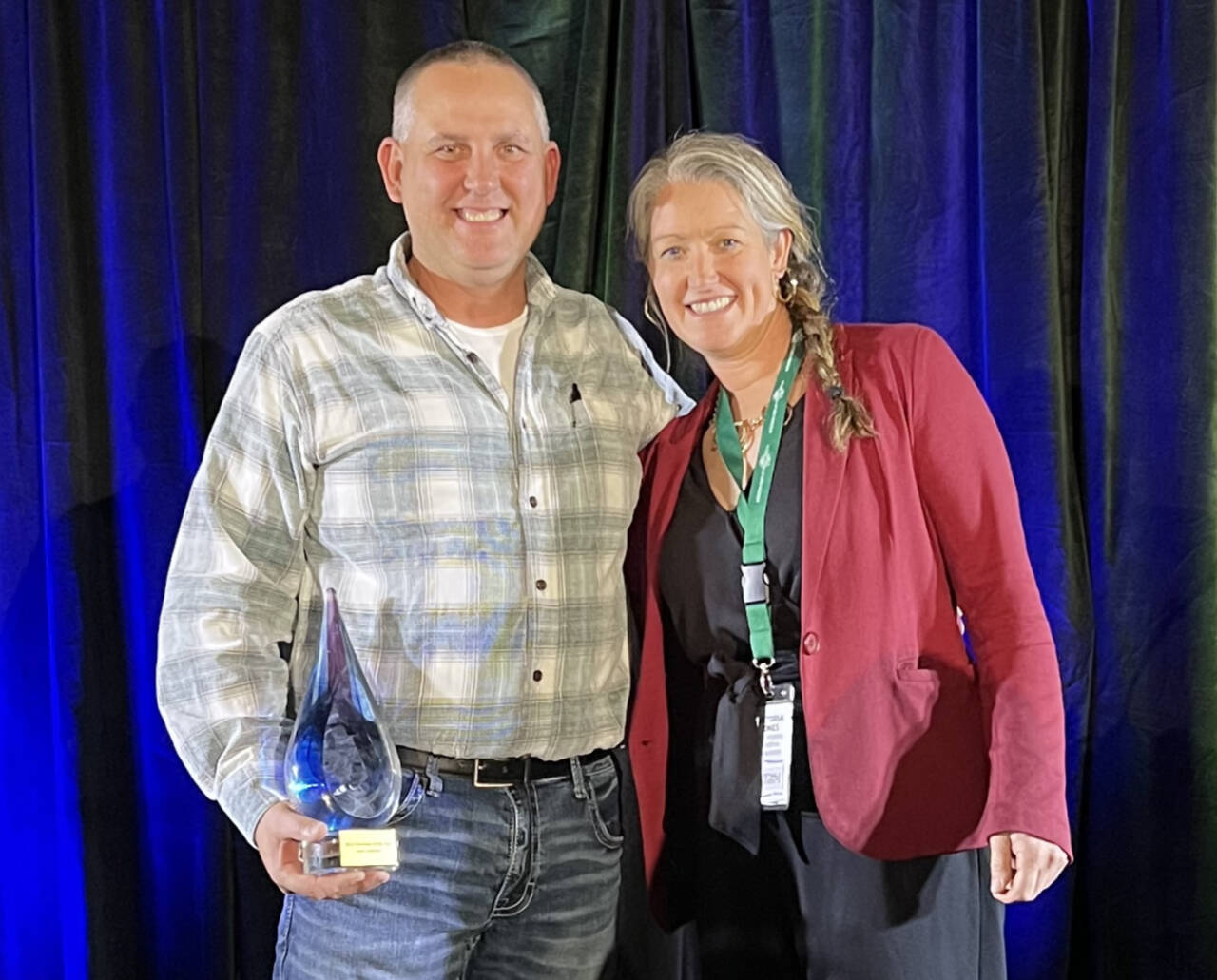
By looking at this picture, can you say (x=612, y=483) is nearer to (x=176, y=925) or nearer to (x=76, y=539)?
(x=76, y=539)

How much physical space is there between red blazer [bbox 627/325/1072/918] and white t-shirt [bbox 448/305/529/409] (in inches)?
17.1

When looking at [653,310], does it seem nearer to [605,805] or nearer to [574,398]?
[574,398]

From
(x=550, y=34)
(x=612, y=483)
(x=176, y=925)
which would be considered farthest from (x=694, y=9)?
(x=176, y=925)

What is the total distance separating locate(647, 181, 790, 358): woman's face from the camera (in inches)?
70.5

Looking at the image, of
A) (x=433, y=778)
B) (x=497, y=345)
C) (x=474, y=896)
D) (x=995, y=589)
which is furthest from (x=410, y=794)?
(x=995, y=589)

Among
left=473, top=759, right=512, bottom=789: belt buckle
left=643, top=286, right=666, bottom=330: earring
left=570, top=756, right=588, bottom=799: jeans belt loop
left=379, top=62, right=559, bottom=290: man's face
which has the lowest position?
left=570, top=756, right=588, bottom=799: jeans belt loop

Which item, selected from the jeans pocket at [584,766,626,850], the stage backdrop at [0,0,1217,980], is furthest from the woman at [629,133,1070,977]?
the stage backdrop at [0,0,1217,980]

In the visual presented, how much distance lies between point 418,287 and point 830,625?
0.75 meters

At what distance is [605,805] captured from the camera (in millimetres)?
1783

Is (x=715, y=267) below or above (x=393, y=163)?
below

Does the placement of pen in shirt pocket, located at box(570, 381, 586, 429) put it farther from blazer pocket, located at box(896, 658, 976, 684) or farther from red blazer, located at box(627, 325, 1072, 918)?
blazer pocket, located at box(896, 658, 976, 684)

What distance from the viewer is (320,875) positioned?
1.45 meters

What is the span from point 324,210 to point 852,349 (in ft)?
3.49

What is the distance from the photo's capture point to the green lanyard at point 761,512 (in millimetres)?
1736
